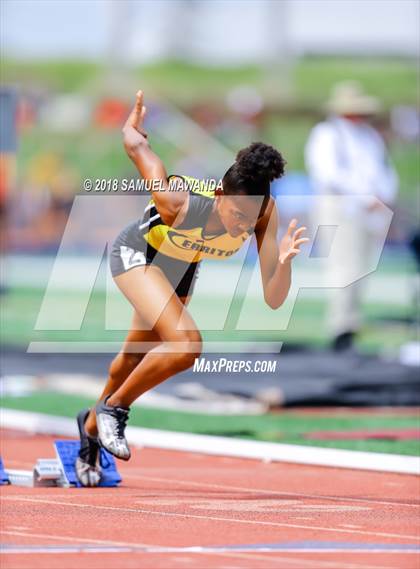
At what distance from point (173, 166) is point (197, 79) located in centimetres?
2229

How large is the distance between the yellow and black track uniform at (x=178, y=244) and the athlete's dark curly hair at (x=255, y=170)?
252mm

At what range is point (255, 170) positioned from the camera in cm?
721

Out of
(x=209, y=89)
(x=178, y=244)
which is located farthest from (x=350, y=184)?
(x=209, y=89)

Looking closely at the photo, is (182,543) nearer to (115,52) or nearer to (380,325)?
(380,325)

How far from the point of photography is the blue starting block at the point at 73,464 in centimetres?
788

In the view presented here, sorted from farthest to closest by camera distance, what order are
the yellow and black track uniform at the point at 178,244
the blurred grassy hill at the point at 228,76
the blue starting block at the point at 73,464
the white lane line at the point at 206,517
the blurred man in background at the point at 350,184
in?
the blurred grassy hill at the point at 228,76
the blurred man in background at the point at 350,184
the blue starting block at the point at 73,464
the yellow and black track uniform at the point at 178,244
the white lane line at the point at 206,517

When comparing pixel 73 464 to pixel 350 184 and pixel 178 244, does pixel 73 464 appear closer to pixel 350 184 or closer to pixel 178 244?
pixel 178 244

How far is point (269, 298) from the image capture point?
24.4 ft

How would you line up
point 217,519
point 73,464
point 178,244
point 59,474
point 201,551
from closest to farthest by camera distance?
point 201,551 → point 217,519 → point 178,244 → point 59,474 → point 73,464

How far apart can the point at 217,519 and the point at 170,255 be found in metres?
1.64

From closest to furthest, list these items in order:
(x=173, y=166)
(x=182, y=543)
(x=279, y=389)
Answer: (x=182, y=543) < (x=279, y=389) < (x=173, y=166)

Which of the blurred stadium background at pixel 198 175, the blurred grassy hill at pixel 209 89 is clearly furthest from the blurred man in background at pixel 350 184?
the blurred grassy hill at pixel 209 89

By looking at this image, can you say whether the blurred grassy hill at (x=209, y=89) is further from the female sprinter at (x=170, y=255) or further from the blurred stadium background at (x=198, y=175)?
the female sprinter at (x=170, y=255)

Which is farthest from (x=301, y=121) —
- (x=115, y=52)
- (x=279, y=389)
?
(x=279, y=389)
